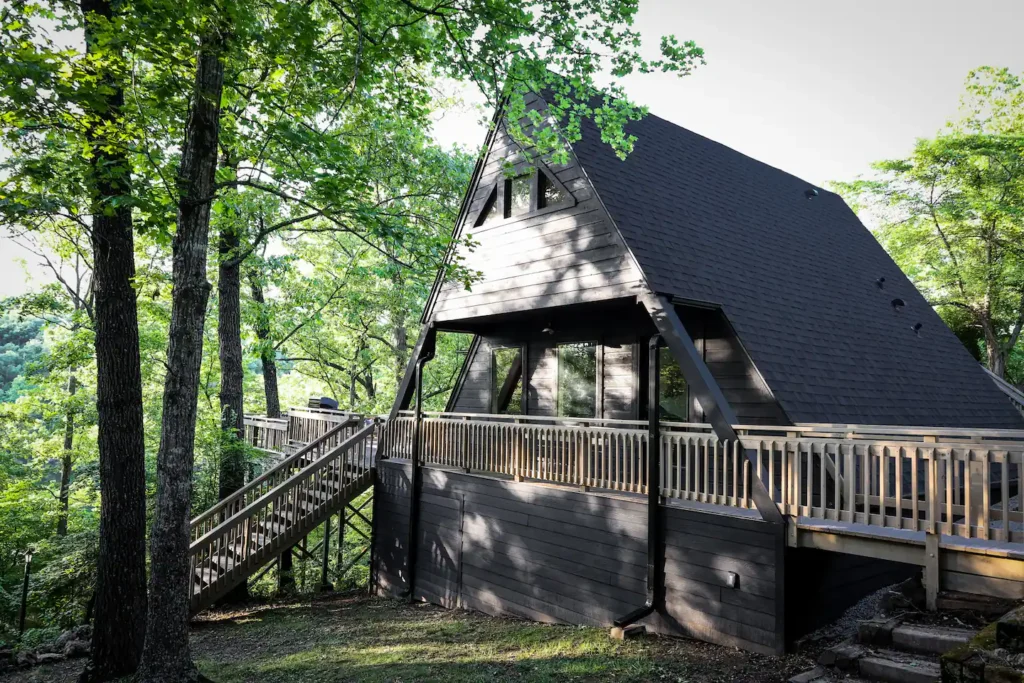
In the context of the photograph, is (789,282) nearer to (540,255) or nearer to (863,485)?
(540,255)

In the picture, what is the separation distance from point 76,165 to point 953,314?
31972mm

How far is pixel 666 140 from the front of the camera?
12914 millimetres

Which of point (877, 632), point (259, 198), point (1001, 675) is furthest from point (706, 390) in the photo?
point (259, 198)

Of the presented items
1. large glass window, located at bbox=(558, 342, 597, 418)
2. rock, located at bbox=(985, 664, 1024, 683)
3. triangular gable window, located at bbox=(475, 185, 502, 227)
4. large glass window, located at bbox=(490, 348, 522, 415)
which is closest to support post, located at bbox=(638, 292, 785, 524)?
large glass window, located at bbox=(558, 342, 597, 418)

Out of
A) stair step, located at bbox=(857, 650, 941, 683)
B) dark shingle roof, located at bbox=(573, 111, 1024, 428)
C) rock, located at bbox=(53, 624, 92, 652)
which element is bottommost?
rock, located at bbox=(53, 624, 92, 652)

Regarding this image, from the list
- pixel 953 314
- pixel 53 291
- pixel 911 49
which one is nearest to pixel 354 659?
pixel 53 291

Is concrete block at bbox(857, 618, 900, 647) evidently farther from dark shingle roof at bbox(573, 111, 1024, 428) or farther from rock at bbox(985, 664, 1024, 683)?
rock at bbox(985, 664, 1024, 683)

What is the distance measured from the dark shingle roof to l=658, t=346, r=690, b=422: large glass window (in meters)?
1.47

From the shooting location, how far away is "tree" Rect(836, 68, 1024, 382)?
23.6 m

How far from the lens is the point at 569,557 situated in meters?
9.24

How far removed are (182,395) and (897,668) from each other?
7695mm

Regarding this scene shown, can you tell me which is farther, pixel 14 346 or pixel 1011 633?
pixel 14 346

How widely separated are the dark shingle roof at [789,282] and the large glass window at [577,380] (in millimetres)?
2767

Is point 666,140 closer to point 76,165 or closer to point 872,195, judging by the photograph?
point 76,165
